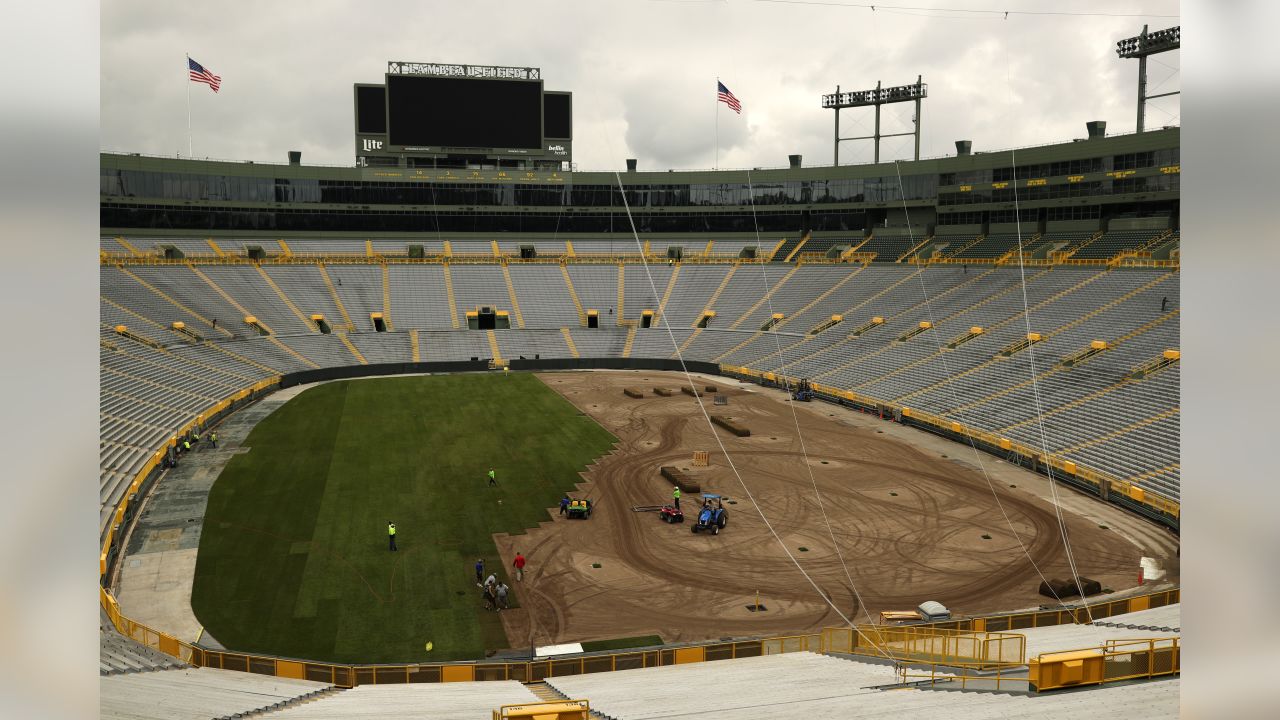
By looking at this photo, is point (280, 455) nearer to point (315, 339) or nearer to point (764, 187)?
point (315, 339)

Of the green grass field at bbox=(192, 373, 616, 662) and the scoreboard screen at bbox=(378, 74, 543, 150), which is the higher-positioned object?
the scoreboard screen at bbox=(378, 74, 543, 150)

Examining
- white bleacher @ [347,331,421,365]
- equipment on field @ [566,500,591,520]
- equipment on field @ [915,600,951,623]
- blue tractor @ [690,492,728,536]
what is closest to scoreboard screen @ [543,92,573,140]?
white bleacher @ [347,331,421,365]

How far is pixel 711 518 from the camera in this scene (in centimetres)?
2592

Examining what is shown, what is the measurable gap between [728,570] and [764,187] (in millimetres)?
63723

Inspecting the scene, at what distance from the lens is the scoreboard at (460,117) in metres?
70.8

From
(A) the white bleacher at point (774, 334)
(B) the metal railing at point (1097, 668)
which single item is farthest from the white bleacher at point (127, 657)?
(B) the metal railing at point (1097, 668)

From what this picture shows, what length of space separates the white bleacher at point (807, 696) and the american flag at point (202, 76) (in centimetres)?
4609

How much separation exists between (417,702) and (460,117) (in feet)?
219

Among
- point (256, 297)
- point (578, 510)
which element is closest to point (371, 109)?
point (256, 297)

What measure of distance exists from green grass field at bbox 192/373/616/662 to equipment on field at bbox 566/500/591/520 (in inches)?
41.1

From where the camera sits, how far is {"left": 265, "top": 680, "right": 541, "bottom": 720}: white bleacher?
11.6 m

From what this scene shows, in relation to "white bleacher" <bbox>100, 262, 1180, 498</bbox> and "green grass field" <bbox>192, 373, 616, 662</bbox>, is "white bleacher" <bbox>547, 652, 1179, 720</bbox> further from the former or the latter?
"white bleacher" <bbox>100, 262, 1180, 498</bbox>
